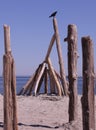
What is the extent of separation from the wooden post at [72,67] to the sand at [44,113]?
0.32 m

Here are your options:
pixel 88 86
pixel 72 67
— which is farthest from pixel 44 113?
pixel 88 86

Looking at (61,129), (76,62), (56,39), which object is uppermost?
(56,39)

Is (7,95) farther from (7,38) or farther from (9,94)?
(7,38)

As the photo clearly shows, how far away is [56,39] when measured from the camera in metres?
16.7

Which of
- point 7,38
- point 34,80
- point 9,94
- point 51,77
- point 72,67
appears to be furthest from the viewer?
point 34,80

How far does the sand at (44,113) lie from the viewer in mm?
11047

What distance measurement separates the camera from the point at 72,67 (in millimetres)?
10484

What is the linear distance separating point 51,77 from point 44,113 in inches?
186

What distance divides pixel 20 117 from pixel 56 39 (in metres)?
4.71

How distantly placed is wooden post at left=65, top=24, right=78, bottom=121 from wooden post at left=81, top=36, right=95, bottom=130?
70.8 inches

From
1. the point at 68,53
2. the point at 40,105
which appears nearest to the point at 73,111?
the point at 68,53

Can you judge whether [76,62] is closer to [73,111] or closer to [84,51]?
[73,111]

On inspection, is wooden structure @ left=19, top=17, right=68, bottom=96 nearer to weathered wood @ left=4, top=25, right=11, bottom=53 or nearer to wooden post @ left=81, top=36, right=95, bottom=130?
weathered wood @ left=4, top=25, right=11, bottom=53

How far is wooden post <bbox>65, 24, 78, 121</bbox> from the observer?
412 inches
